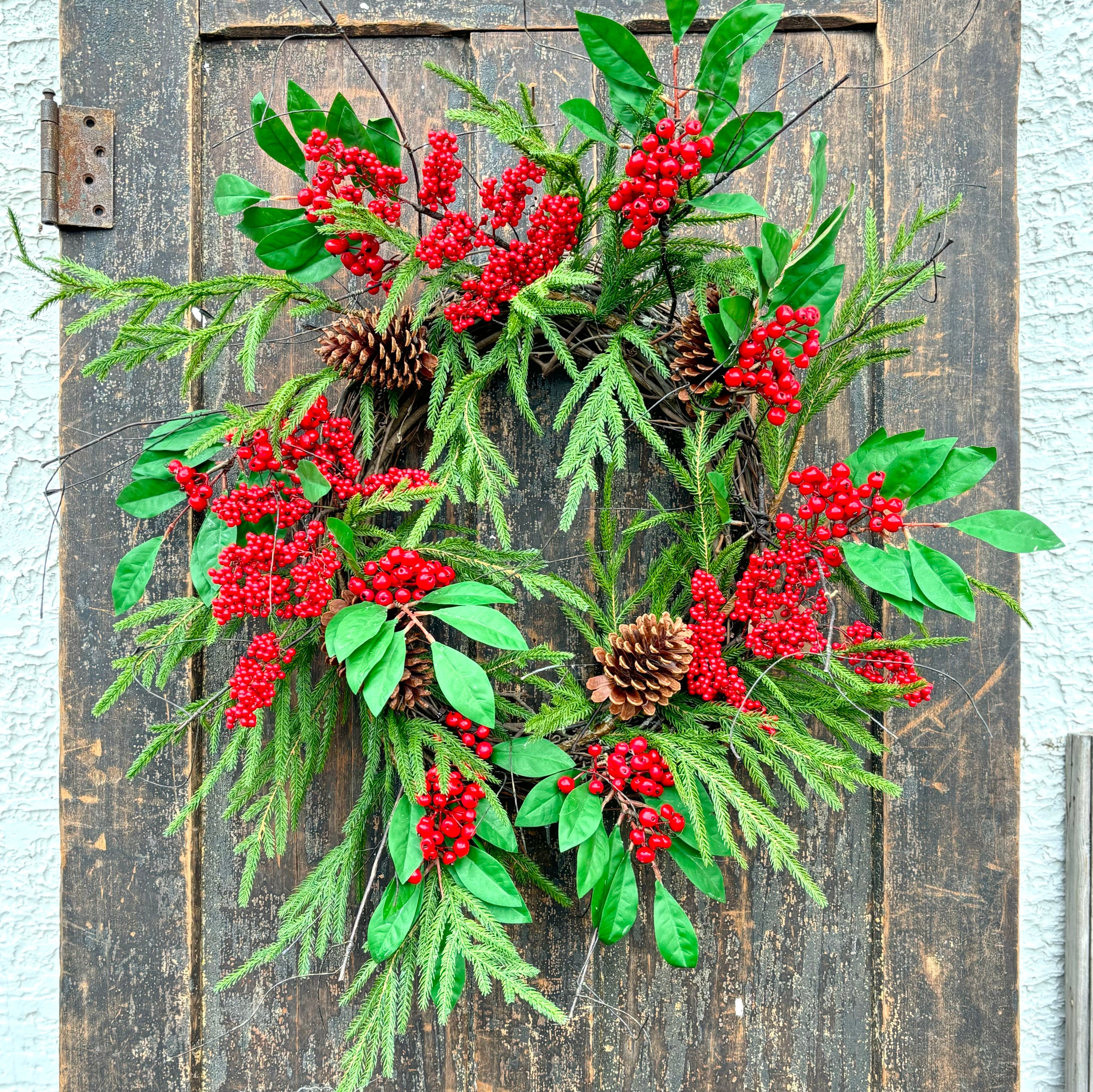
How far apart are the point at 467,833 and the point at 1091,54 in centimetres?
118

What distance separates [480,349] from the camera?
83cm

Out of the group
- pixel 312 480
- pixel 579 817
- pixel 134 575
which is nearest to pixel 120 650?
pixel 134 575

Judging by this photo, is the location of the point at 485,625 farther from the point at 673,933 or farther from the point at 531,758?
the point at 673,933

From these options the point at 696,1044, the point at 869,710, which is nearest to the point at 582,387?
the point at 869,710

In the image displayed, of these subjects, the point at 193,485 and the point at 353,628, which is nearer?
the point at 353,628

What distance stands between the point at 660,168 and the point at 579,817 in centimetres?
60

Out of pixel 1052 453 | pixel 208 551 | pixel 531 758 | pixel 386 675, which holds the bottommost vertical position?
pixel 531 758

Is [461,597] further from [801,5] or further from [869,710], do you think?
[801,5]

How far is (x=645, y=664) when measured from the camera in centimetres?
71

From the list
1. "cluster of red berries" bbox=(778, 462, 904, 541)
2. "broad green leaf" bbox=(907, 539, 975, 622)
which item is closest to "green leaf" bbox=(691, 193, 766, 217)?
"cluster of red berries" bbox=(778, 462, 904, 541)

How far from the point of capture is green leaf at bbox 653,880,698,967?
743 mm

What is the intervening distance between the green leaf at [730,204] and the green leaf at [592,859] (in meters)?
0.53

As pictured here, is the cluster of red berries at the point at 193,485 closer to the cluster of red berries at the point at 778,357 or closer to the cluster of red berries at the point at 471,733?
the cluster of red berries at the point at 471,733

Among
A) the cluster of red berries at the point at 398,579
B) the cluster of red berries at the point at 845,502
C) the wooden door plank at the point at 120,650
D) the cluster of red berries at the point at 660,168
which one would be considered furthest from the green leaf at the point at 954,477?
→ the wooden door plank at the point at 120,650
